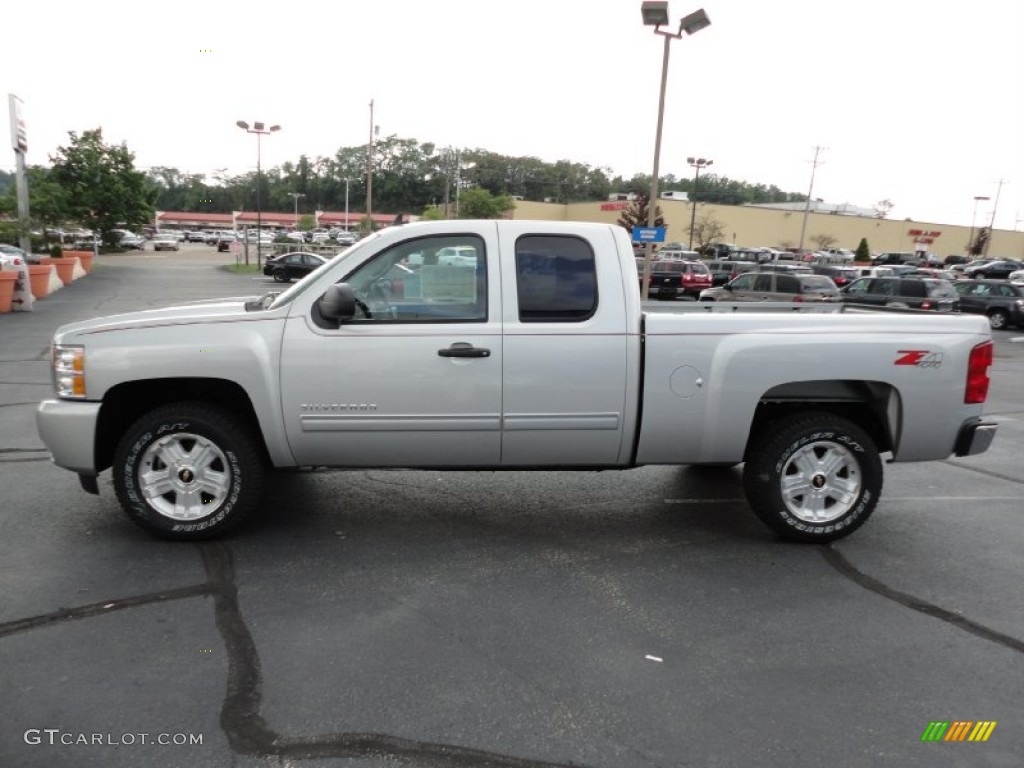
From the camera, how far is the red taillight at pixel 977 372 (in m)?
4.84

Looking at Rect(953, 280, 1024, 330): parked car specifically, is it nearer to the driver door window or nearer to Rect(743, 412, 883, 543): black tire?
Rect(743, 412, 883, 543): black tire

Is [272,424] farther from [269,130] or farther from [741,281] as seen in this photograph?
[269,130]

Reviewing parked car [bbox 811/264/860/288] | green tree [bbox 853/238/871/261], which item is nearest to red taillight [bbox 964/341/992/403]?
parked car [bbox 811/264/860/288]

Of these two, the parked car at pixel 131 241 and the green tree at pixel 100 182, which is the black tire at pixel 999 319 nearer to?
the green tree at pixel 100 182

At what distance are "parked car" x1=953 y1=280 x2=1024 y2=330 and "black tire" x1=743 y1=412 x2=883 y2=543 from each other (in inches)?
911

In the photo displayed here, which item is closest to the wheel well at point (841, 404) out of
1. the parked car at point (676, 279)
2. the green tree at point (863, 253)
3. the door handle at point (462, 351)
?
the door handle at point (462, 351)

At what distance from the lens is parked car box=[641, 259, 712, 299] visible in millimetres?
29781

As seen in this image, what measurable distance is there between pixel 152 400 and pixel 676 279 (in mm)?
26802

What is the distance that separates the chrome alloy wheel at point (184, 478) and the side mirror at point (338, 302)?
43.4 inches

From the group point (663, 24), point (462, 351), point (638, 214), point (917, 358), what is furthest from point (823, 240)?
point (462, 351)

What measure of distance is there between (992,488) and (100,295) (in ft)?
84.0

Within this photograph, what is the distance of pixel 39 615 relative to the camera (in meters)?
3.83

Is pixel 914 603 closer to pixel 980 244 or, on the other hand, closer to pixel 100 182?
pixel 100 182

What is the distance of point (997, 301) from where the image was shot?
24.6 metres
